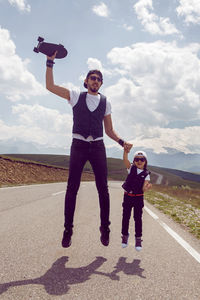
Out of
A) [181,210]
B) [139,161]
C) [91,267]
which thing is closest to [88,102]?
[139,161]

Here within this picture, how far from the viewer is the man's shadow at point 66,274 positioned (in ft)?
8.76

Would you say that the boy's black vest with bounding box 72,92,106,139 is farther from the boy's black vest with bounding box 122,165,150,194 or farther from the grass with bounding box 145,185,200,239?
the grass with bounding box 145,185,200,239

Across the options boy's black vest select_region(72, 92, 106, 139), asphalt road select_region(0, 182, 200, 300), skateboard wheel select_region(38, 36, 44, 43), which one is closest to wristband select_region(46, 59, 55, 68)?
skateboard wheel select_region(38, 36, 44, 43)

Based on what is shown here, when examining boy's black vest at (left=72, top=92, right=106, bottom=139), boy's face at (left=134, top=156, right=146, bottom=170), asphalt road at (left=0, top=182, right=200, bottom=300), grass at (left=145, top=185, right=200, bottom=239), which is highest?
boy's black vest at (left=72, top=92, right=106, bottom=139)

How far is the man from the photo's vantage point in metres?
3.74

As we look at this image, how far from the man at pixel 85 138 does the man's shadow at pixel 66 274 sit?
1.42 feet

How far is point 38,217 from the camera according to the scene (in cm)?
662

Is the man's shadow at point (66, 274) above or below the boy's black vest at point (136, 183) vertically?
A: below

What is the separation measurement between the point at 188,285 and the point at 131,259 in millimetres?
1026

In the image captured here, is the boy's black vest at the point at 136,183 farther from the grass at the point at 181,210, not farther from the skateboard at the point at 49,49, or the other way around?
the grass at the point at 181,210

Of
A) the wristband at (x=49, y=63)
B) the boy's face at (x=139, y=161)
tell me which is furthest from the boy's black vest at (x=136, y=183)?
the wristband at (x=49, y=63)

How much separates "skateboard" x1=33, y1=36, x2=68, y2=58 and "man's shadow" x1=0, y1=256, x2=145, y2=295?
2.99 metres

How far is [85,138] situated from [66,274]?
1884mm

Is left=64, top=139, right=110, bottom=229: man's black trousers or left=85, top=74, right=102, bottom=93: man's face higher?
left=85, top=74, right=102, bottom=93: man's face
